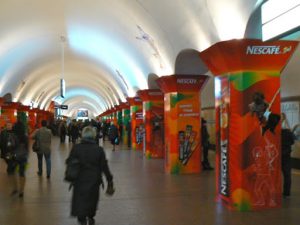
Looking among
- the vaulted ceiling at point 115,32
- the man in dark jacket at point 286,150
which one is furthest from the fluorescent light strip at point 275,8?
the man in dark jacket at point 286,150

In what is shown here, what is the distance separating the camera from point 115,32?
15.3 m

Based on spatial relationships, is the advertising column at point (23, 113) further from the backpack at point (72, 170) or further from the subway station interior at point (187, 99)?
the backpack at point (72, 170)

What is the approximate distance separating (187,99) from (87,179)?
7583 mm

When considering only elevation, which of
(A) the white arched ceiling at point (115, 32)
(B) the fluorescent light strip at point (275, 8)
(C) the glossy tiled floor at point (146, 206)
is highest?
(A) the white arched ceiling at point (115, 32)

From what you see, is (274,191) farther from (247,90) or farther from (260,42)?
(260,42)

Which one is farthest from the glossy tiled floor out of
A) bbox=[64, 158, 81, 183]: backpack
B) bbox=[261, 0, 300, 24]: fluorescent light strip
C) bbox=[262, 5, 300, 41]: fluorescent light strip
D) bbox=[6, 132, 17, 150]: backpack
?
bbox=[261, 0, 300, 24]: fluorescent light strip

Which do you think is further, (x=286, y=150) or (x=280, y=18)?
(x=286, y=150)

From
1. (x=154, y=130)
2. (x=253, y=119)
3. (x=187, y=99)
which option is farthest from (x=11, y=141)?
(x=154, y=130)

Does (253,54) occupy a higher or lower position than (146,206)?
higher

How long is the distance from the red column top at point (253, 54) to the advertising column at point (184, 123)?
473cm

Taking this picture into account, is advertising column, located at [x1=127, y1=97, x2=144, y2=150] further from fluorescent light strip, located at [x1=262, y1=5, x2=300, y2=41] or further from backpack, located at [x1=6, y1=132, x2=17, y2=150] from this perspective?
fluorescent light strip, located at [x1=262, y1=5, x2=300, y2=41]

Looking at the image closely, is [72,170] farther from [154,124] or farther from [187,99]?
[154,124]

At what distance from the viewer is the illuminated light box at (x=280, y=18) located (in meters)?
5.11

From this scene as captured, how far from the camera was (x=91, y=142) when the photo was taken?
18.2ft
